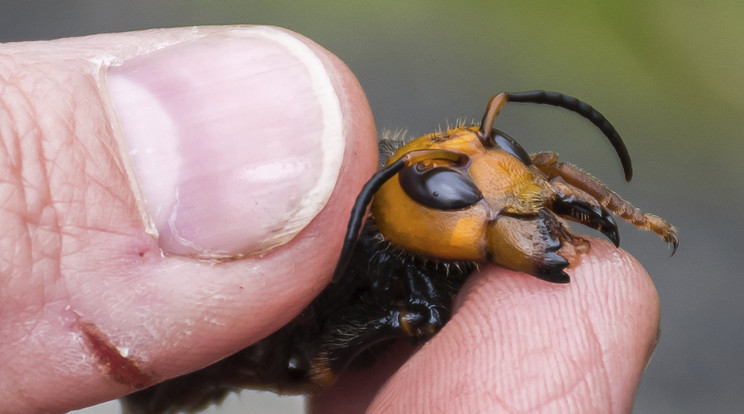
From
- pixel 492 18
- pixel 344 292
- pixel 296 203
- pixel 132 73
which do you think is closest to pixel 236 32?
pixel 132 73

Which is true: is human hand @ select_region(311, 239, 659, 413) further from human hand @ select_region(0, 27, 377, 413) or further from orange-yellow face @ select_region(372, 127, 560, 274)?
human hand @ select_region(0, 27, 377, 413)

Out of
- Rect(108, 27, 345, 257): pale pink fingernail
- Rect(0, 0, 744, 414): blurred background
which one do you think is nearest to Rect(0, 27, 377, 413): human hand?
Rect(108, 27, 345, 257): pale pink fingernail

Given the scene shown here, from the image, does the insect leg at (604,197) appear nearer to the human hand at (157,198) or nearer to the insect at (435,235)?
the insect at (435,235)

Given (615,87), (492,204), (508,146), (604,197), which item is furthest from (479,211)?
(615,87)

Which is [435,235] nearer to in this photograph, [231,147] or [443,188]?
[443,188]

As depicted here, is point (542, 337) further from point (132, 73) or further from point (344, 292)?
point (132, 73)
